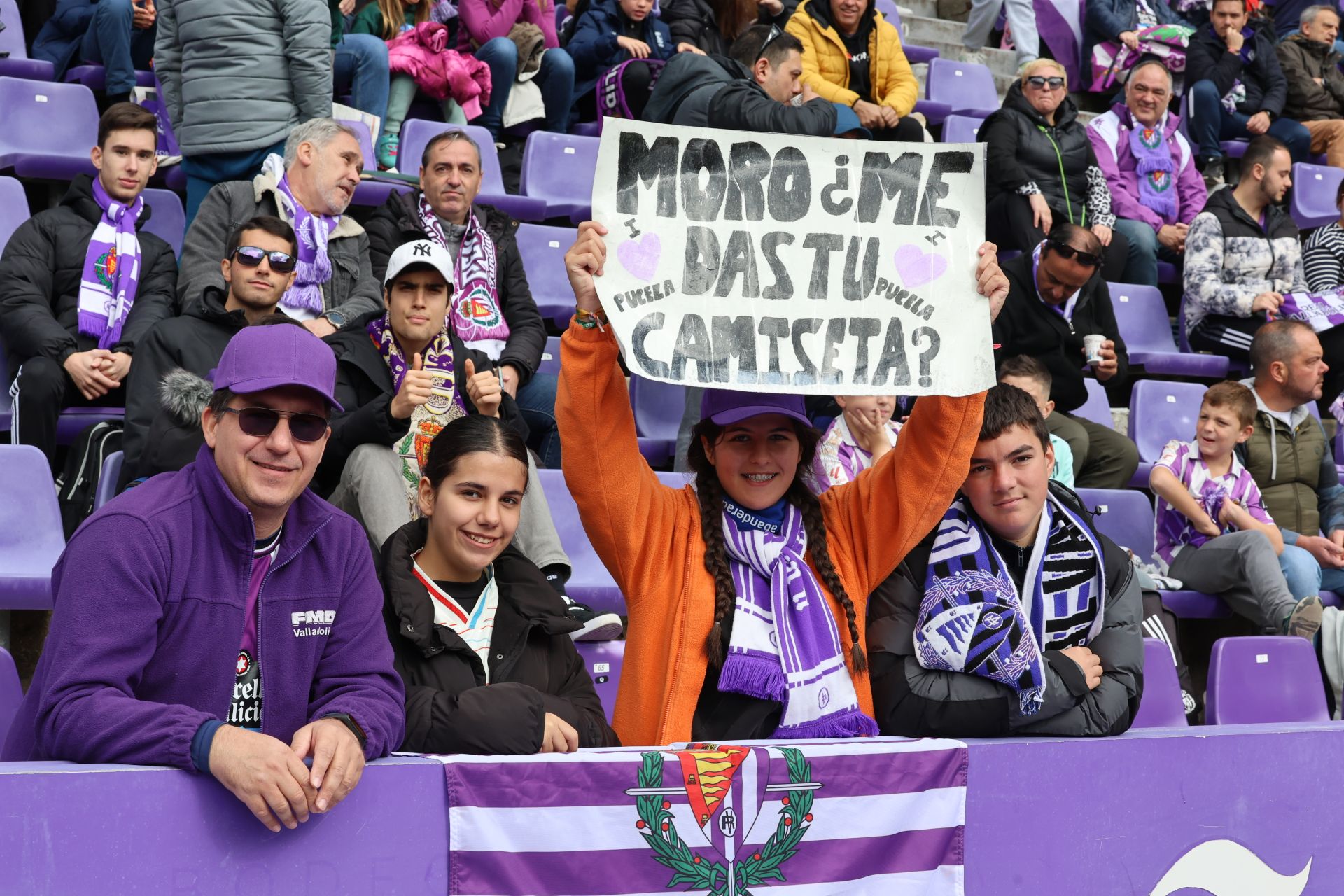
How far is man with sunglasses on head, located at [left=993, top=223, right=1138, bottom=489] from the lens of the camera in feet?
20.4

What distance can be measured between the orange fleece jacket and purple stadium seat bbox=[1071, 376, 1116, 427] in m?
4.16

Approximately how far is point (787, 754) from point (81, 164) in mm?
4936

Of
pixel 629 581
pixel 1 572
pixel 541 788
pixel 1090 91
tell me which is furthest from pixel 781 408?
pixel 1090 91

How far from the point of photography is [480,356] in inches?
176

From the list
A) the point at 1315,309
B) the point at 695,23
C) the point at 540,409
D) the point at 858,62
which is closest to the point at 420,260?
the point at 540,409

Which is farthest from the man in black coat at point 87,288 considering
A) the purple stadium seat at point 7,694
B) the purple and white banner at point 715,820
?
the purple and white banner at point 715,820

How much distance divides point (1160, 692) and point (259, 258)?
2949 mm

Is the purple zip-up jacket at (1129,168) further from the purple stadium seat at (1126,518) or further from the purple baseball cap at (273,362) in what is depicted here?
the purple baseball cap at (273,362)

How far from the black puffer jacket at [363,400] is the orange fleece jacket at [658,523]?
1.32 metres

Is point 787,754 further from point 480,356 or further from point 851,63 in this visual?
point 851,63

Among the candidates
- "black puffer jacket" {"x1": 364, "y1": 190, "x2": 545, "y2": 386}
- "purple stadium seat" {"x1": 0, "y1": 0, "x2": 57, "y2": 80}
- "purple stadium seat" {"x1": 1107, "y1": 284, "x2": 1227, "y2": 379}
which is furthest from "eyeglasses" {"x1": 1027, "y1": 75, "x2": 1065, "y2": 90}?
"purple stadium seat" {"x1": 0, "y1": 0, "x2": 57, "y2": 80}

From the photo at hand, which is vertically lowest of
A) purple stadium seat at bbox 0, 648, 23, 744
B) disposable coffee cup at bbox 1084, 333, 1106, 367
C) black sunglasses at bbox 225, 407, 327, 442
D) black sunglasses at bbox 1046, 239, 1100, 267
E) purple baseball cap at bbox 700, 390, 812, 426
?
disposable coffee cup at bbox 1084, 333, 1106, 367

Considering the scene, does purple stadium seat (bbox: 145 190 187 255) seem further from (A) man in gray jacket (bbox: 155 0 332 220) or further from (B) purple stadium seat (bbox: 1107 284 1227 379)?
(B) purple stadium seat (bbox: 1107 284 1227 379)

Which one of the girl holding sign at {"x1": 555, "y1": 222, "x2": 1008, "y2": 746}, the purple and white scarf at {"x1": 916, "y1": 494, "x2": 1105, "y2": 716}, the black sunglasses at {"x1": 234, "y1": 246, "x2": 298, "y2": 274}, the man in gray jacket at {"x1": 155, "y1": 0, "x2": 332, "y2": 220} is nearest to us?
the purple and white scarf at {"x1": 916, "y1": 494, "x2": 1105, "y2": 716}
